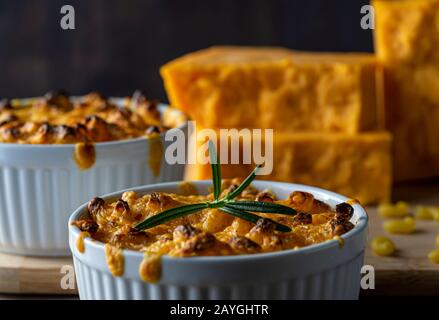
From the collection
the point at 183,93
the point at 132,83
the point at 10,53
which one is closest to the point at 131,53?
the point at 132,83

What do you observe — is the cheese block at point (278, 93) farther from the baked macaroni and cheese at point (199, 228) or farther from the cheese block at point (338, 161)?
the baked macaroni and cheese at point (199, 228)

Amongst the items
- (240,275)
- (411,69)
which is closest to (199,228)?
(240,275)

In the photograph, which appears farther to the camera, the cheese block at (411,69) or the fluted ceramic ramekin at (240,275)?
the cheese block at (411,69)

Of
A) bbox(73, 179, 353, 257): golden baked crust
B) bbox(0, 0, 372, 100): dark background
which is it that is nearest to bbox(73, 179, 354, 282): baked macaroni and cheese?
bbox(73, 179, 353, 257): golden baked crust

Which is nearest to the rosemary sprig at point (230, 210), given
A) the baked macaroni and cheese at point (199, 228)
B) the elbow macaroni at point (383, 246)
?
the baked macaroni and cheese at point (199, 228)

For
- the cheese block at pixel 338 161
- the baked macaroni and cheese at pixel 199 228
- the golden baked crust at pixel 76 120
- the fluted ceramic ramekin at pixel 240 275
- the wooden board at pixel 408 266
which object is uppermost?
the golden baked crust at pixel 76 120
